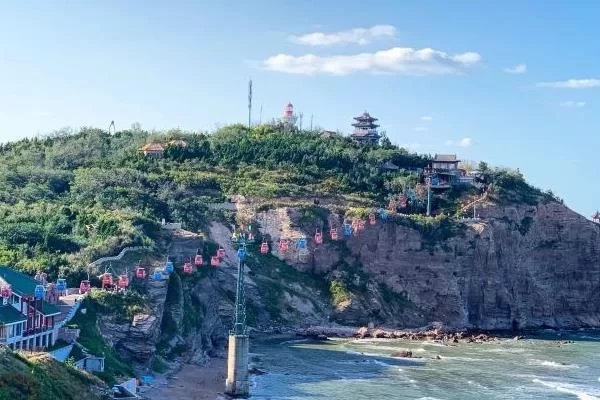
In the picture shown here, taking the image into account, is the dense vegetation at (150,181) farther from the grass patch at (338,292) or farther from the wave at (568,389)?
the wave at (568,389)

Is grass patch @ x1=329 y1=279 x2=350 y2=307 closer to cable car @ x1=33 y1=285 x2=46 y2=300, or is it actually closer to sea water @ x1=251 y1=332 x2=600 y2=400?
sea water @ x1=251 y1=332 x2=600 y2=400

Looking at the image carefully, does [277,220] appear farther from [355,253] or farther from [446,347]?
[446,347]

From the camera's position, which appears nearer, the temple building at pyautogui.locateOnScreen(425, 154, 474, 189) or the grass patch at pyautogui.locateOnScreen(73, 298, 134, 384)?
the grass patch at pyautogui.locateOnScreen(73, 298, 134, 384)

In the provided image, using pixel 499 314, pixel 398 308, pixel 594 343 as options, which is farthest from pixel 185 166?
pixel 594 343

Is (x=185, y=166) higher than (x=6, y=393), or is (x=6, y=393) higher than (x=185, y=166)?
(x=185, y=166)

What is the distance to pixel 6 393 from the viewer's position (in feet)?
80.6

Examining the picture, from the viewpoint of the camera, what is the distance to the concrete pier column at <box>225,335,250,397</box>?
47.0 metres

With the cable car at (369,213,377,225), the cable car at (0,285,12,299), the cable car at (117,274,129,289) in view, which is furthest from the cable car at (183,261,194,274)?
the cable car at (369,213,377,225)

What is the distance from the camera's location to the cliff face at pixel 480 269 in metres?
78.6

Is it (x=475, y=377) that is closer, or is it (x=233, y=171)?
(x=475, y=377)

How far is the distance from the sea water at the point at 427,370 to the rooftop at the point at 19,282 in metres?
13.9

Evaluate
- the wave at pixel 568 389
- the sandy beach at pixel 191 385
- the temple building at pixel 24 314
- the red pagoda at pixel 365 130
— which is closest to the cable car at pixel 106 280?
the sandy beach at pixel 191 385

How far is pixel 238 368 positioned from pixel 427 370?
53.0 feet

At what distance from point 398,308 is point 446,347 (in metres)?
9.72
